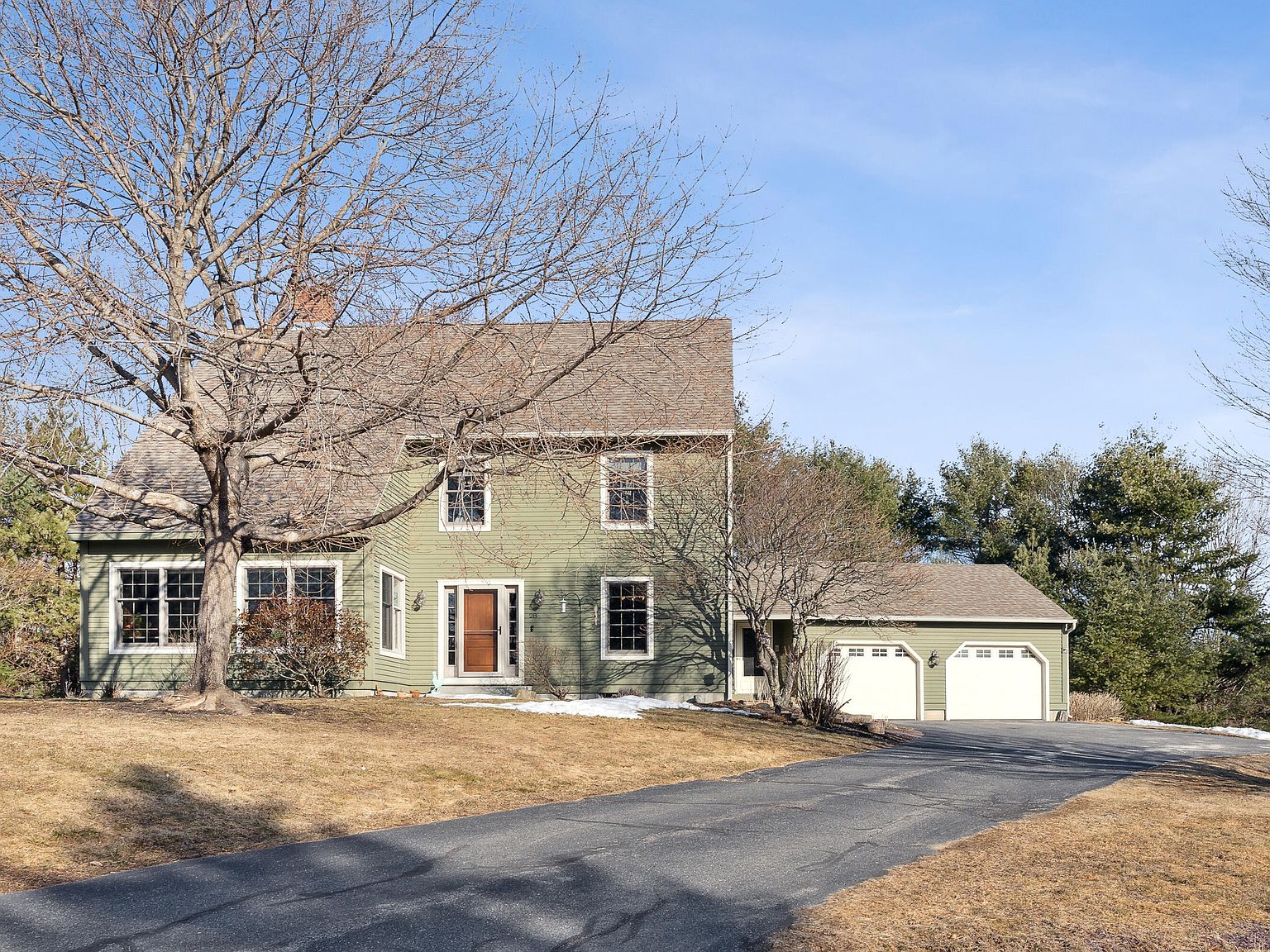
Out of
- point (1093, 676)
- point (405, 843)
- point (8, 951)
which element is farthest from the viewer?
point (1093, 676)

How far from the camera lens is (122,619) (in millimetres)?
22375

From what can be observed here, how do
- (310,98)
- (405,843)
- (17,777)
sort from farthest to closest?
(310,98) → (17,777) → (405,843)

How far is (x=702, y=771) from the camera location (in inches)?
573

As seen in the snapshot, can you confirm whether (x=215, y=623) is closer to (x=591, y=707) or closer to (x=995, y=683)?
(x=591, y=707)

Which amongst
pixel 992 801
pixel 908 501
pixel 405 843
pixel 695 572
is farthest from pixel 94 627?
pixel 908 501

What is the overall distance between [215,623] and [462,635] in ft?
33.6

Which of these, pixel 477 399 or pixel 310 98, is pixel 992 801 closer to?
pixel 477 399

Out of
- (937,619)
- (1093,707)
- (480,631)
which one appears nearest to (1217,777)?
(480,631)

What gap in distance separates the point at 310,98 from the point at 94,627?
12658 millimetres

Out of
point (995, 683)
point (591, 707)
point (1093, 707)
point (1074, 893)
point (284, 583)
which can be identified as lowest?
point (1093, 707)

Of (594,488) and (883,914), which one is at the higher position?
(594,488)

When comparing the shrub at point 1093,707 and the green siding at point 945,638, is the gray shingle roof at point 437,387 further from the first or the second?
the shrub at point 1093,707

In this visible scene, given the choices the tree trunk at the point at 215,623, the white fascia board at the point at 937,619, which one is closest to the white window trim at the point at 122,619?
the tree trunk at the point at 215,623

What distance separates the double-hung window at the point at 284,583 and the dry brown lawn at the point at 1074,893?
14.6m
